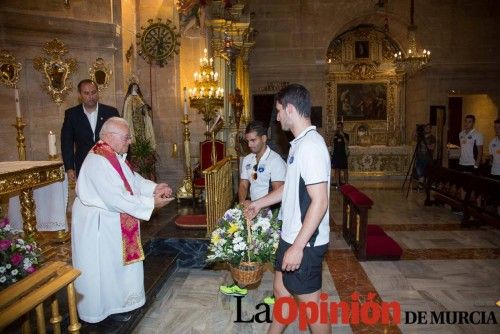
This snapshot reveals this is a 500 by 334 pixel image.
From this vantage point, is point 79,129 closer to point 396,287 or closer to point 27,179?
point 27,179

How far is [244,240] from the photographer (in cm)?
368

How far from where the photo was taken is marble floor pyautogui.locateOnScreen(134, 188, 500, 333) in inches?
145

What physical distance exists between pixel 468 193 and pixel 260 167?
5.18 meters

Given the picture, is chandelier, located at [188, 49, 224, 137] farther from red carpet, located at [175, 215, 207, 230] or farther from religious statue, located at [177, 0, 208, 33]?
red carpet, located at [175, 215, 207, 230]

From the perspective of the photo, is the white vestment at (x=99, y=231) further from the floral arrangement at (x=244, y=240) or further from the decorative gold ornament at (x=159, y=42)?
the decorative gold ornament at (x=159, y=42)

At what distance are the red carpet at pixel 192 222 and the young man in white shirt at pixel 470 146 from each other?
21.3 ft

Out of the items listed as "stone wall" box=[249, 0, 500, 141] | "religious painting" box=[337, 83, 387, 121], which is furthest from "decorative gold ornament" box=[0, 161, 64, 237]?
"religious painting" box=[337, 83, 387, 121]

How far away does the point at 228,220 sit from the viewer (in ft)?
12.7

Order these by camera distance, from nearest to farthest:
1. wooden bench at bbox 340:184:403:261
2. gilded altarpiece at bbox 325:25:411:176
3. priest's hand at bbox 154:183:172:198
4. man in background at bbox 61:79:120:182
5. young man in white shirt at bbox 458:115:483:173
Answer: priest's hand at bbox 154:183:172:198
man in background at bbox 61:79:120:182
wooden bench at bbox 340:184:403:261
young man in white shirt at bbox 458:115:483:173
gilded altarpiece at bbox 325:25:411:176

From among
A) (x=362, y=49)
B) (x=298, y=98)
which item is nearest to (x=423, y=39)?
(x=362, y=49)

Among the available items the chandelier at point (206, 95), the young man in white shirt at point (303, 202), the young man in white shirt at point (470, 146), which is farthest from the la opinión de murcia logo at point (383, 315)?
the young man in white shirt at point (470, 146)

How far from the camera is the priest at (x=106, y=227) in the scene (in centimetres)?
313

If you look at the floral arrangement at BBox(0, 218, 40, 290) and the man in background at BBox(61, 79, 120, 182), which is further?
the man in background at BBox(61, 79, 120, 182)

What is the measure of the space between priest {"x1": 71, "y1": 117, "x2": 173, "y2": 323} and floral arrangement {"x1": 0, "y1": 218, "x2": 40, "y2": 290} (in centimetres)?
37
